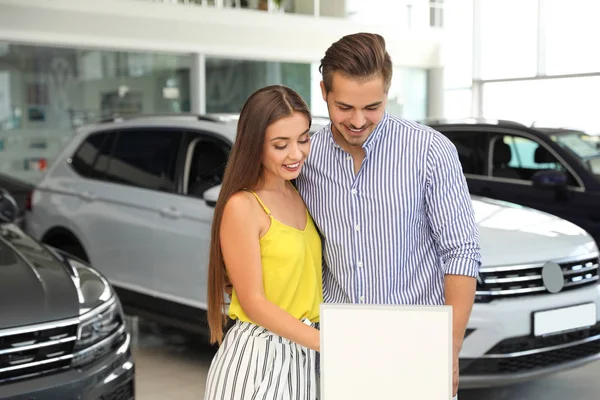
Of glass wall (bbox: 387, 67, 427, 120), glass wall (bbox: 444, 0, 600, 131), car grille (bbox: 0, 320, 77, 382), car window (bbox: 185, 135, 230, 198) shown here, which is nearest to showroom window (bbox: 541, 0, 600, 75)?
glass wall (bbox: 444, 0, 600, 131)

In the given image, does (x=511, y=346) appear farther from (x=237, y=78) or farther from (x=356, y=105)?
(x=237, y=78)

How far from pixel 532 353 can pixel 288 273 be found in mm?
2294

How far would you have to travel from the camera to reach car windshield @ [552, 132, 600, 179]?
228 inches

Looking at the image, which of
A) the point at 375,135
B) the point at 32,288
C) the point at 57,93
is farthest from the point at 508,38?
the point at 375,135

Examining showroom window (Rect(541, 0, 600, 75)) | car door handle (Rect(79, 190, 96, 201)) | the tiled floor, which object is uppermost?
showroom window (Rect(541, 0, 600, 75))

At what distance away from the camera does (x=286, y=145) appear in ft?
5.96

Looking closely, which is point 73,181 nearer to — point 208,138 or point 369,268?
point 208,138

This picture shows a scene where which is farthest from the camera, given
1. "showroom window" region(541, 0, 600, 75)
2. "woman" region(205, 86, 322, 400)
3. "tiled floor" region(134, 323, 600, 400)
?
"showroom window" region(541, 0, 600, 75)

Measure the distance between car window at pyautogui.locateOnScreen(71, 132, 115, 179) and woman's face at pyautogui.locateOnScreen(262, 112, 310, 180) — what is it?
3.91 meters

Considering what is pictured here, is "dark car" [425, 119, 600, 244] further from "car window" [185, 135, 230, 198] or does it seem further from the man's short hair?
the man's short hair

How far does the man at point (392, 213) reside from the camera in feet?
6.37

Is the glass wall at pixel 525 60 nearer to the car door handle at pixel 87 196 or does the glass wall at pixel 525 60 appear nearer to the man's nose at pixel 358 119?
the car door handle at pixel 87 196

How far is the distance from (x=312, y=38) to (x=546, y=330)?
10.0 m

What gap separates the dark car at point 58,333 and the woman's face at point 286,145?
1642 millimetres
